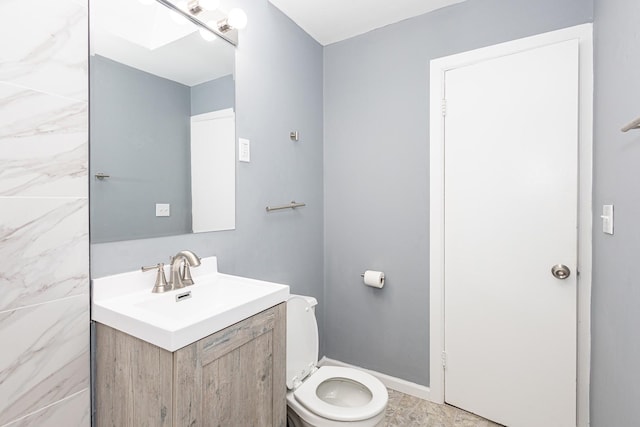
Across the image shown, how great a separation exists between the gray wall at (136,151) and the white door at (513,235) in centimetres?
150

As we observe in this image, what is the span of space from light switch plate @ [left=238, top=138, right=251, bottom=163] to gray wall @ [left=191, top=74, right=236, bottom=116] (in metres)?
0.19

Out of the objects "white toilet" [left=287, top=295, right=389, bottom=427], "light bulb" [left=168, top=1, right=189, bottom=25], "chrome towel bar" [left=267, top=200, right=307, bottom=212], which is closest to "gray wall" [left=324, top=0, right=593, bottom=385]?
"chrome towel bar" [left=267, top=200, right=307, bottom=212]

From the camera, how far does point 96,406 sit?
110 centimetres

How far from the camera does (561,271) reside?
1583mm

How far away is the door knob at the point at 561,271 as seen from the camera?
158 centimetres

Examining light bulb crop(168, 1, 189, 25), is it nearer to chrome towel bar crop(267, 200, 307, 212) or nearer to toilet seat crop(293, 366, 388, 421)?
chrome towel bar crop(267, 200, 307, 212)

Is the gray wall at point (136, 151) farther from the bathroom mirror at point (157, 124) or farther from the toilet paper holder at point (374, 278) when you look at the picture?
the toilet paper holder at point (374, 278)

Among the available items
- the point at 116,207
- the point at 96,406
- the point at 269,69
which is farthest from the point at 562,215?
the point at 96,406

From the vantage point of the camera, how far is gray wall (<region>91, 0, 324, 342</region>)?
1.62 meters

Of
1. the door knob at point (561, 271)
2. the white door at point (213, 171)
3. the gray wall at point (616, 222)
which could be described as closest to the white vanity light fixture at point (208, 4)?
the white door at point (213, 171)

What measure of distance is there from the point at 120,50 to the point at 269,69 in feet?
2.73

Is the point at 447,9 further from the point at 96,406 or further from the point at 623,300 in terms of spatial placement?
the point at 96,406

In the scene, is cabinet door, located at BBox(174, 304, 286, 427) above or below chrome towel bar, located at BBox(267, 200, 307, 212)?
below

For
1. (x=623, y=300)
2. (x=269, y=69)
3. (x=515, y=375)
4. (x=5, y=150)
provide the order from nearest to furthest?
1. (x=5, y=150)
2. (x=623, y=300)
3. (x=515, y=375)
4. (x=269, y=69)
